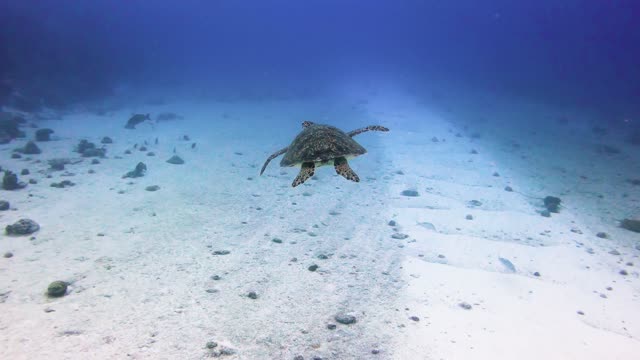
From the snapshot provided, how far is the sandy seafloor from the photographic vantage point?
555cm

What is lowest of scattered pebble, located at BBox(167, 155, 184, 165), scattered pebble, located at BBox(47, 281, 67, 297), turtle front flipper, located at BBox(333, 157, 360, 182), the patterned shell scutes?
scattered pebble, located at BBox(47, 281, 67, 297)

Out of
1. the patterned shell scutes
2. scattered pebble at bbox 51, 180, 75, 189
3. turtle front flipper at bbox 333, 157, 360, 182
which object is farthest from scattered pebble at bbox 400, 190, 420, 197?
scattered pebble at bbox 51, 180, 75, 189

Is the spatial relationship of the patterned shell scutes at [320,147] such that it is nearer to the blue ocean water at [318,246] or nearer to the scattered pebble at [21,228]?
the blue ocean water at [318,246]

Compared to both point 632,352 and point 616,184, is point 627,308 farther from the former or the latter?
point 616,184

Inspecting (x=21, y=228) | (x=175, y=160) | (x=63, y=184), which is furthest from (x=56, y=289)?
(x=175, y=160)

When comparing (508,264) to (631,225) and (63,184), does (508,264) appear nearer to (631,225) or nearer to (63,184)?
(631,225)

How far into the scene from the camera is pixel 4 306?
19.5 feet

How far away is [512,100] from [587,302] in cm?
3688

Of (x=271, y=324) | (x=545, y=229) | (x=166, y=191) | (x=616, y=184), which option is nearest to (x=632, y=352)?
(x=545, y=229)

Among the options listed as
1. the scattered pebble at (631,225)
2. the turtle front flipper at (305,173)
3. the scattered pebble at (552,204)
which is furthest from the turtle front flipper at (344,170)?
the scattered pebble at (631,225)

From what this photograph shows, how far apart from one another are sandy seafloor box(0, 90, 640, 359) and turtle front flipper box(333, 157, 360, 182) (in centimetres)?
242

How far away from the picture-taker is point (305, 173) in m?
5.68

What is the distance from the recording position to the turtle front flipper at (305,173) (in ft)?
17.9

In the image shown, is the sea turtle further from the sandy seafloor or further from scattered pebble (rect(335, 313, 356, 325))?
the sandy seafloor
